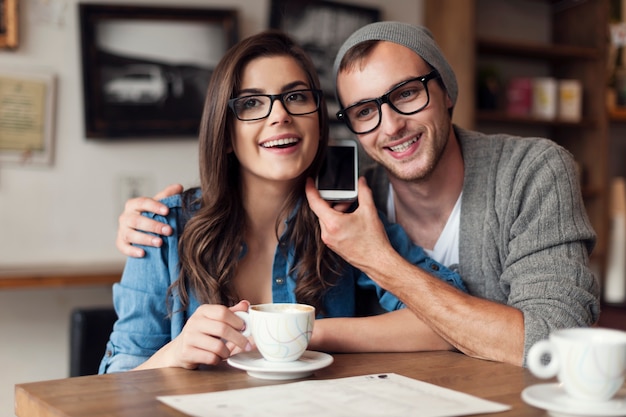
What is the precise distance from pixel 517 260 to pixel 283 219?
1.65 feet

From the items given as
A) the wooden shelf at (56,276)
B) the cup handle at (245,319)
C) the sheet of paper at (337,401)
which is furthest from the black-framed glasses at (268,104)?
the wooden shelf at (56,276)

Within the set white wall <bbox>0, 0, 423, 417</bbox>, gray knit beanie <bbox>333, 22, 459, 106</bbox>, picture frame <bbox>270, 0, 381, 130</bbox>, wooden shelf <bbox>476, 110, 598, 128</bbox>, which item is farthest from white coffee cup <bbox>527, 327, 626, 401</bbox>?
wooden shelf <bbox>476, 110, 598, 128</bbox>

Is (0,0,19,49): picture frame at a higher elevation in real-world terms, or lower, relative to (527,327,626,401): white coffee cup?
higher

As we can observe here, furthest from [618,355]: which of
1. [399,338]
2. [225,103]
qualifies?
[225,103]

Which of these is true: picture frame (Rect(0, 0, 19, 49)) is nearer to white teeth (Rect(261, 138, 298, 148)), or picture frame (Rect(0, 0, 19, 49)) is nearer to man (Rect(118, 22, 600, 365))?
man (Rect(118, 22, 600, 365))

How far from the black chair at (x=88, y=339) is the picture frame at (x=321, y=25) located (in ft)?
5.43

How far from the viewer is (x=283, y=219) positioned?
1695mm

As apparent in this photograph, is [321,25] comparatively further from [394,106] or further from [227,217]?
[227,217]

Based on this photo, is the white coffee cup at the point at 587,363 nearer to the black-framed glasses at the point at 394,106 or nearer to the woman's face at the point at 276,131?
the woman's face at the point at 276,131

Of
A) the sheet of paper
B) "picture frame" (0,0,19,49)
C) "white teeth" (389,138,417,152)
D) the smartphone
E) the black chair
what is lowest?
the black chair

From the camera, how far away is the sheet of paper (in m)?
0.88

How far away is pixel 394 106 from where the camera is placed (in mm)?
1697

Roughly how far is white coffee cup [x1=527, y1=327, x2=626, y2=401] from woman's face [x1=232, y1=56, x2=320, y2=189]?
78 centimetres

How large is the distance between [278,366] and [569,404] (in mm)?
385
